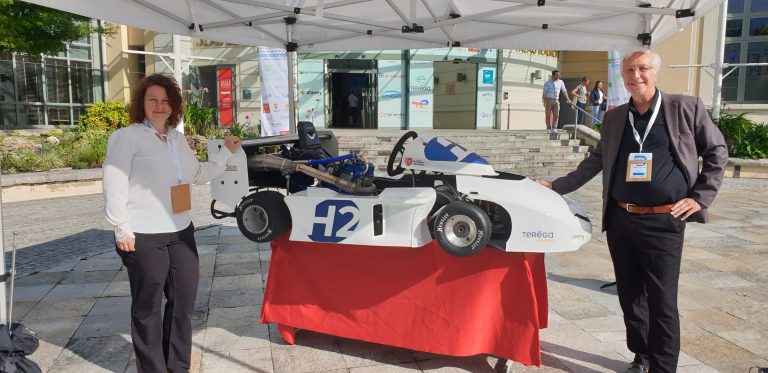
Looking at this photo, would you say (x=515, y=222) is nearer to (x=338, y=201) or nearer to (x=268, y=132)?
(x=338, y=201)

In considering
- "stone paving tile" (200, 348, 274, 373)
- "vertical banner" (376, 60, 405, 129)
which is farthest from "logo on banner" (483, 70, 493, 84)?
"stone paving tile" (200, 348, 274, 373)

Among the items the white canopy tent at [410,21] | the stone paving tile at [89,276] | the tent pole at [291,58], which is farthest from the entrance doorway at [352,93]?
the stone paving tile at [89,276]

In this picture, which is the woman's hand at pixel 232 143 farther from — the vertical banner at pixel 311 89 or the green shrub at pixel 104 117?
the vertical banner at pixel 311 89

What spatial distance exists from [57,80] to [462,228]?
20.9m

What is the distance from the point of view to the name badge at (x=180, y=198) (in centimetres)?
303

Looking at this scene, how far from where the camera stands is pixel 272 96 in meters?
13.8

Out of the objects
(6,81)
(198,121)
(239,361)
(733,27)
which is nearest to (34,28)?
(198,121)

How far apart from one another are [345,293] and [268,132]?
10914 mm

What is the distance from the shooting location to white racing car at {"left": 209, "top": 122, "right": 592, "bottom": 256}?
9.92ft

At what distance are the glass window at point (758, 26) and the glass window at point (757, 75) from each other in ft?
1.18

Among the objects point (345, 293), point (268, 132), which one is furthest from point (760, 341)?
point (268, 132)

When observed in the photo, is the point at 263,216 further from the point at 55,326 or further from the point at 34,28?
the point at 34,28

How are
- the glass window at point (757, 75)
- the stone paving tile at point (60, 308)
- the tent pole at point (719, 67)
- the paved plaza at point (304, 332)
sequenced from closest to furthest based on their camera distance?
1. the paved plaza at point (304, 332)
2. the stone paving tile at point (60, 308)
3. the tent pole at point (719, 67)
4. the glass window at point (757, 75)

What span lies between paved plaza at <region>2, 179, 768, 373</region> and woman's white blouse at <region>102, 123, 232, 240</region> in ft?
3.57
